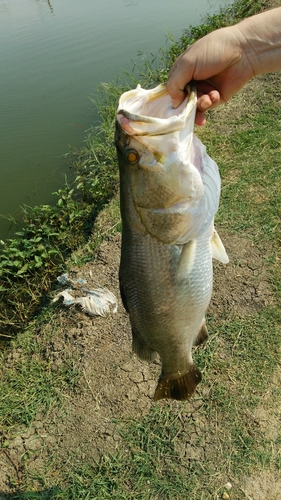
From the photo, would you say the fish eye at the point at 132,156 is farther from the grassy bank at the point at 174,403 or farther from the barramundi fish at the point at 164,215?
the grassy bank at the point at 174,403

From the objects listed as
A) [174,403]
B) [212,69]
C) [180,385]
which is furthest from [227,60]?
[174,403]

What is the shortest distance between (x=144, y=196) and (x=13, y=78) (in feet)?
29.8

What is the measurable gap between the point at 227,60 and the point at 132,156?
843 millimetres

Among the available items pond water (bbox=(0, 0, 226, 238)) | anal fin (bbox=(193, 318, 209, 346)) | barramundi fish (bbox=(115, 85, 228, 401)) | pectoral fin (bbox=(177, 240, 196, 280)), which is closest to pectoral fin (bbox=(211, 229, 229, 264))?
barramundi fish (bbox=(115, 85, 228, 401))

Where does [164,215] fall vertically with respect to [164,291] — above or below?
above

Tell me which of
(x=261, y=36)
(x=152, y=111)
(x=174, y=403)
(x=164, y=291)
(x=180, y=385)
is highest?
(x=261, y=36)

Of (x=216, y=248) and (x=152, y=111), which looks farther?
(x=216, y=248)

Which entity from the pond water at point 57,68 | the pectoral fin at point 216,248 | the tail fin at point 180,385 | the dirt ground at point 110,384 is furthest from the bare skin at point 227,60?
the pond water at point 57,68

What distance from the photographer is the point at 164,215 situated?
1.87 m

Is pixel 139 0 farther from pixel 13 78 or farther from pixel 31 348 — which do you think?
pixel 31 348

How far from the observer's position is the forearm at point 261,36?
218cm

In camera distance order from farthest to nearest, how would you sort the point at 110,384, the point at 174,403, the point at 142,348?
the point at 110,384 → the point at 174,403 → the point at 142,348

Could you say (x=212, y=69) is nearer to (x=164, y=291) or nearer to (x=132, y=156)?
(x=132, y=156)

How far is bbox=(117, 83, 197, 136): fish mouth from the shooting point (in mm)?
1706
